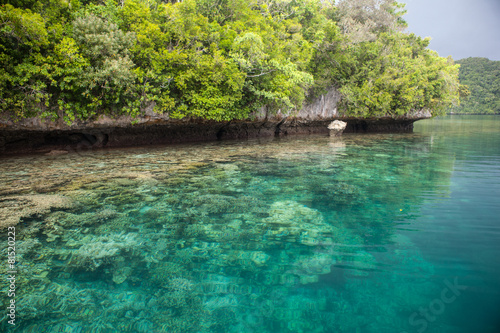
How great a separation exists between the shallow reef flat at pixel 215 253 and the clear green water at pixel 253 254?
0.02m

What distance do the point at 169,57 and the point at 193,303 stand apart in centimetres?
1447

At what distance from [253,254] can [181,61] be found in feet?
45.4

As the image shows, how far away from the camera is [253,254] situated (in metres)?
4.69

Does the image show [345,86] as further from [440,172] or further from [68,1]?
[68,1]

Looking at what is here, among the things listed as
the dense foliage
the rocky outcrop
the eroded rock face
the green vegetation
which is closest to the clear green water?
the dense foliage

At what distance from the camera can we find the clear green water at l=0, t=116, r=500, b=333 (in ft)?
11.0

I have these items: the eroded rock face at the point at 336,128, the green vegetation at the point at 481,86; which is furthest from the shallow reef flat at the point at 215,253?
the green vegetation at the point at 481,86

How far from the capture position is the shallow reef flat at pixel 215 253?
339 cm

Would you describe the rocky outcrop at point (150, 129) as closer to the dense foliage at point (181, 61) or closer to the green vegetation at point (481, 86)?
the dense foliage at point (181, 61)

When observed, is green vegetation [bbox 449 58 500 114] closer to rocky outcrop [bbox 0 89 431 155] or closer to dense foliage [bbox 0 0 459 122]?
dense foliage [bbox 0 0 459 122]

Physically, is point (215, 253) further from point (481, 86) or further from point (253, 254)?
point (481, 86)

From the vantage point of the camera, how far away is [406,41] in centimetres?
3188

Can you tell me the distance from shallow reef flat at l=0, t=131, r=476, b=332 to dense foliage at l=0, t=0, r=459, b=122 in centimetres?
570

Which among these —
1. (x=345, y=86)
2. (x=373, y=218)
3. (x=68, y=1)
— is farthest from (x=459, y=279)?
(x=345, y=86)
